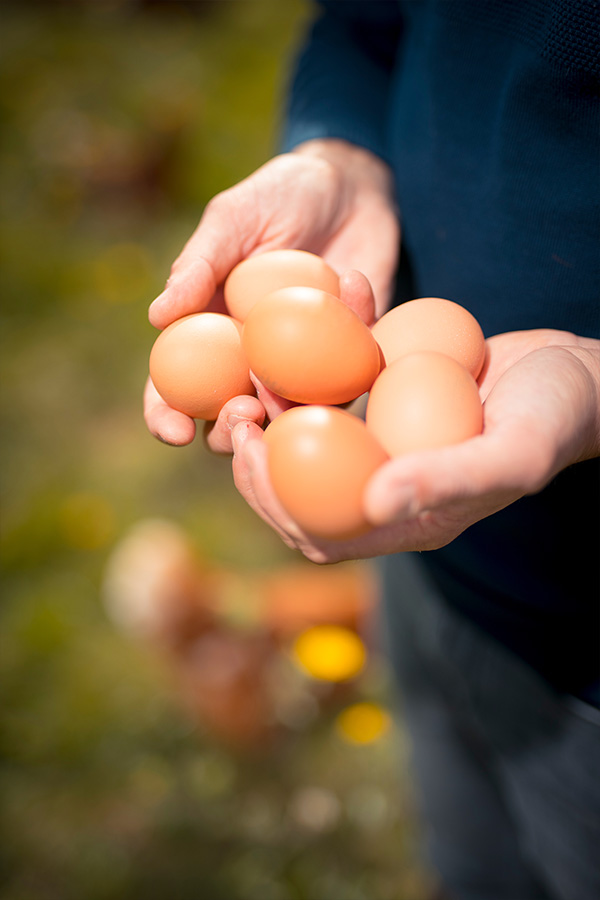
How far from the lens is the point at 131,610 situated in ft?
5.25

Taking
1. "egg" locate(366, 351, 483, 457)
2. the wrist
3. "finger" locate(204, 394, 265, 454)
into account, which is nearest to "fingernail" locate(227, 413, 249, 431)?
"finger" locate(204, 394, 265, 454)

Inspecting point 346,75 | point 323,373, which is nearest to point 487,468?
point 323,373

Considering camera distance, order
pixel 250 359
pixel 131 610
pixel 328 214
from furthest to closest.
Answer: pixel 131 610 → pixel 328 214 → pixel 250 359

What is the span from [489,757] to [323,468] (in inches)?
26.9

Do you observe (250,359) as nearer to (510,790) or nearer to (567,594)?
(567,594)

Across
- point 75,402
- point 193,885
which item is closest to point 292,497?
point 193,885

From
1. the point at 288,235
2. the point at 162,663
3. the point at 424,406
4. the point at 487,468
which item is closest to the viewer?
the point at 487,468

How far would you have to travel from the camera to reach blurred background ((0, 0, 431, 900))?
1.33 m

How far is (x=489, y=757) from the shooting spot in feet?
3.25

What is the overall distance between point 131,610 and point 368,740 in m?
0.65

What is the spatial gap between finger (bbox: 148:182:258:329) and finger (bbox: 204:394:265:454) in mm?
131

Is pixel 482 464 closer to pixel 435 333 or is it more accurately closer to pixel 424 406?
pixel 424 406

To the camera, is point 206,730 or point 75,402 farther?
point 75,402

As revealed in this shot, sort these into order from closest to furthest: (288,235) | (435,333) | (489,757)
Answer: (435,333)
(288,235)
(489,757)
